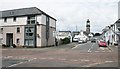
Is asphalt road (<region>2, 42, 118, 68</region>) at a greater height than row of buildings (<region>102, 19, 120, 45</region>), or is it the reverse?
row of buildings (<region>102, 19, 120, 45</region>)

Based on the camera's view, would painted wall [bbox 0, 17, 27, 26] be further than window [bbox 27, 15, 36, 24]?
Yes

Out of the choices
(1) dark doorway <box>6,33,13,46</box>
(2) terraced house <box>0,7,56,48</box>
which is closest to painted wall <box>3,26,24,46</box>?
(2) terraced house <box>0,7,56,48</box>

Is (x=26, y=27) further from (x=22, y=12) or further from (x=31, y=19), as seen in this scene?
(x=22, y=12)

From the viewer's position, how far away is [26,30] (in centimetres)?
5350

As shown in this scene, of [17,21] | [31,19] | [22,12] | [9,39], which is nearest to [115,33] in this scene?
[31,19]

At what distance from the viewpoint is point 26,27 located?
176ft

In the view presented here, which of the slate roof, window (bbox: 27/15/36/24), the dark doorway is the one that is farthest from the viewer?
the dark doorway

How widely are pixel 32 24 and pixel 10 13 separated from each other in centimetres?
819

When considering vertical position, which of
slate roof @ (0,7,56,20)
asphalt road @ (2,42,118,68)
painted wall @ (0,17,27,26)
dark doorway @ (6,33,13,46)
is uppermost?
slate roof @ (0,7,56,20)

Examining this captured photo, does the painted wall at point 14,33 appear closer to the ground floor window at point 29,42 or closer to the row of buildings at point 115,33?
the ground floor window at point 29,42

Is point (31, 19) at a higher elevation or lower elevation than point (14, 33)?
higher

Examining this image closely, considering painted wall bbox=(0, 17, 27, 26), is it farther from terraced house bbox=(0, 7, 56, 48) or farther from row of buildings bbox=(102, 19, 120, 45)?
row of buildings bbox=(102, 19, 120, 45)

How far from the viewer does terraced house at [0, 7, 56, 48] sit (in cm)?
5203

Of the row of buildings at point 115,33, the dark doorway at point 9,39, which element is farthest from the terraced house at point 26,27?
the row of buildings at point 115,33
